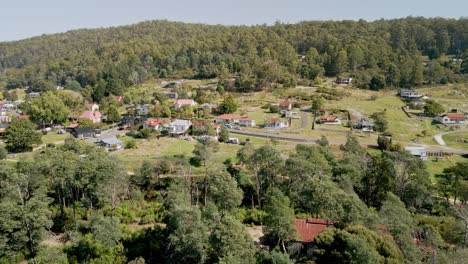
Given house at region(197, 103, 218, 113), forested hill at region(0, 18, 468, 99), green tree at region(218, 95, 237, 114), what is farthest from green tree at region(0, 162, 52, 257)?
forested hill at region(0, 18, 468, 99)

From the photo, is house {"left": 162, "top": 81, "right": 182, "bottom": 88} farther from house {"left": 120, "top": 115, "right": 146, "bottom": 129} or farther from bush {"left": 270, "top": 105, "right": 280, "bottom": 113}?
bush {"left": 270, "top": 105, "right": 280, "bottom": 113}

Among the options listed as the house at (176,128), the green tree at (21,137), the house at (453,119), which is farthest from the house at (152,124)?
the house at (453,119)

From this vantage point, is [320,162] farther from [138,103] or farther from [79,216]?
[138,103]

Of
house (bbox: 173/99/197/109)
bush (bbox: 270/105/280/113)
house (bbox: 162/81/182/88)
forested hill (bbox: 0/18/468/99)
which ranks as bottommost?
bush (bbox: 270/105/280/113)

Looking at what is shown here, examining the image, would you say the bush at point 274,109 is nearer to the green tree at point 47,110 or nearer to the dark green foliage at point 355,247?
the green tree at point 47,110

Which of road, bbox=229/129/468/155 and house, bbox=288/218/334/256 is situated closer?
house, bbox=288/218/334/256

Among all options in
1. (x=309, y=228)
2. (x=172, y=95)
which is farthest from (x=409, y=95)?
(x=309, y=228)
